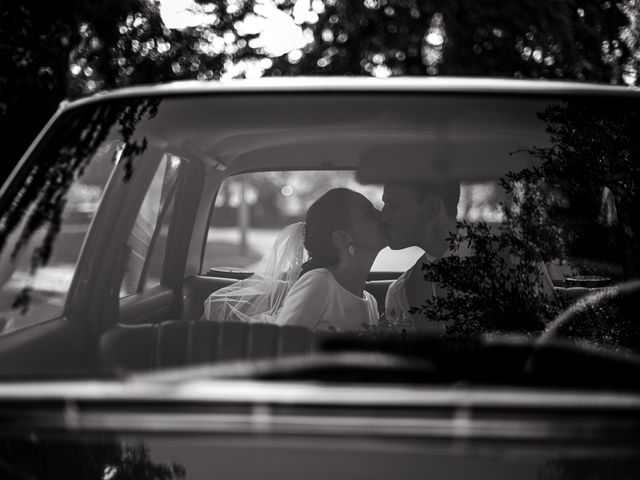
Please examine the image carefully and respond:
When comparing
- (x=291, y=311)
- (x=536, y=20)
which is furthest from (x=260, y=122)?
(x=536, y=20)

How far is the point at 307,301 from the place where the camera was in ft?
8.51

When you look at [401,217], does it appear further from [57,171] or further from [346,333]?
[57,171]

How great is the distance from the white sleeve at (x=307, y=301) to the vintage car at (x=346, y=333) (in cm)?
26

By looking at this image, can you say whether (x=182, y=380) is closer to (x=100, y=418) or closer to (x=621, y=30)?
(x=100, y=418)

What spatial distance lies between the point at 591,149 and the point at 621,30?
207 centimetres

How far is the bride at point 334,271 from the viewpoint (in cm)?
255

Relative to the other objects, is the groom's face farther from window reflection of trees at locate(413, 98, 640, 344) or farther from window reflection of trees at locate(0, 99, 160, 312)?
window reflection of trees at locate(0, 99, 160, 312)

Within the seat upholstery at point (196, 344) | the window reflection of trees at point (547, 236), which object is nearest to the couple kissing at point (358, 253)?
the window reflection of trees at point (547, 236)

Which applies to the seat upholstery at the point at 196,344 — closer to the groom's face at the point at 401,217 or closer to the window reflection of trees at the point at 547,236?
the window reflection of trees at the point at 547,236

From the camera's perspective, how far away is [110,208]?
7.55 feet

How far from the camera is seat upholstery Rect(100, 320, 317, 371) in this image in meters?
1.59

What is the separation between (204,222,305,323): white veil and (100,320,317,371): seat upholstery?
132cm

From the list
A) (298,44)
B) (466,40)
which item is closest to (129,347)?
(298,44)

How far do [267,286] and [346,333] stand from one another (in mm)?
1546
